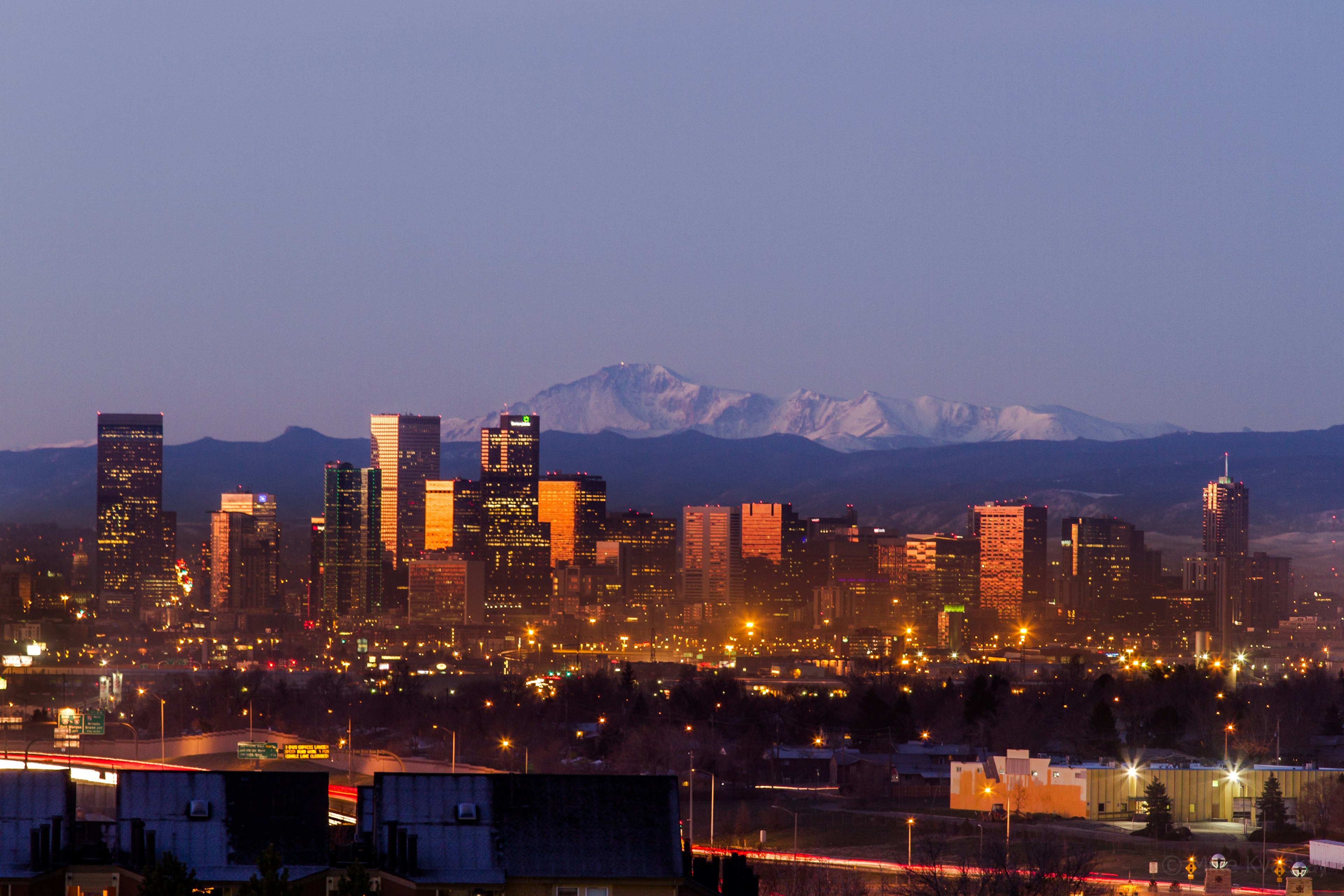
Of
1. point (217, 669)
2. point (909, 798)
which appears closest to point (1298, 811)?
point (909, 798)

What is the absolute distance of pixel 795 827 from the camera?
68312 mm

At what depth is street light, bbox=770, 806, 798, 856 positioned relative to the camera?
6444cm

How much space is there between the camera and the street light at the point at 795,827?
64.4m

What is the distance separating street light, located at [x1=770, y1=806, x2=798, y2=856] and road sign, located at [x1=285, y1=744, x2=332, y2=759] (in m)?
15.9

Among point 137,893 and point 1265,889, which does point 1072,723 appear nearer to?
point 1265,889

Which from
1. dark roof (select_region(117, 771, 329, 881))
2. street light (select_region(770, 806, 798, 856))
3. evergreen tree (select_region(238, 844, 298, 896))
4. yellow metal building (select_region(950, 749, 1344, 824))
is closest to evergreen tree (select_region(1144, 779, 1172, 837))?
yellow metal building (select_region(950, 749, 1344, 824))

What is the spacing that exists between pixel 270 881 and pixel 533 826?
5.21 meters

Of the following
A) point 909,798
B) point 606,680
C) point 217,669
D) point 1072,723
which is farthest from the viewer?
point 217,669

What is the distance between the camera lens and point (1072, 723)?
108 metres

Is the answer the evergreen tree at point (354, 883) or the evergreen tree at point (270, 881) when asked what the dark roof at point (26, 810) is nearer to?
the evergreen tree at point (270, 881)

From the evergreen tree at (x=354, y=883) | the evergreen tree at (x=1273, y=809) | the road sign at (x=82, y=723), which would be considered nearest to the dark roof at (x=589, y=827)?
the evergreen tree at (x=354, y=883)

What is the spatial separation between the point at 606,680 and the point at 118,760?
6622 cm

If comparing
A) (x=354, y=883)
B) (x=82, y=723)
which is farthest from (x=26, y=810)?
(x=82, y=723)

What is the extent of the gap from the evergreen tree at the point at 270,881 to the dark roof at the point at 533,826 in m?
2.51
